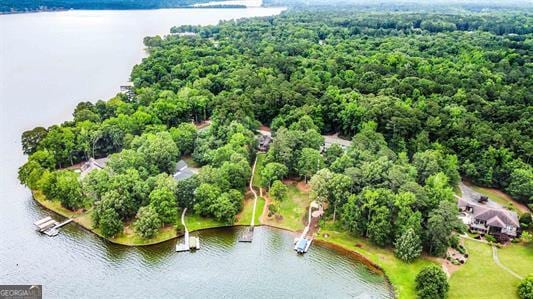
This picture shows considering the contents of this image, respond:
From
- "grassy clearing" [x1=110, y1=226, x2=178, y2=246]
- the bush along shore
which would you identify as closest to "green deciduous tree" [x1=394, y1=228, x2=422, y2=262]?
the bush along shore

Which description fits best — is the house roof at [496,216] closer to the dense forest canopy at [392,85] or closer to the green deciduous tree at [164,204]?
the dense forest canopy at [392,85]

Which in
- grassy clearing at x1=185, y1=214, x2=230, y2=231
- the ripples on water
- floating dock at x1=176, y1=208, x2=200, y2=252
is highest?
grassy clearing at x1=185, y1=214, x2=230, y2=231

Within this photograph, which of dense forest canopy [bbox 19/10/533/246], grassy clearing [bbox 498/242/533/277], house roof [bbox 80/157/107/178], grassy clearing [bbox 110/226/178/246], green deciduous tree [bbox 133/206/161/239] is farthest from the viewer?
house roof [bbox 80/157/107/178]

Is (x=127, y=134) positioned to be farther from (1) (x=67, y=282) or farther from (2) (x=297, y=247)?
(2) (x=297, y=247)

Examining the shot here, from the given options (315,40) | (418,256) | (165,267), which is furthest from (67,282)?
(315,40)

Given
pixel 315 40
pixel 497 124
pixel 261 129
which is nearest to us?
pixel 497 124

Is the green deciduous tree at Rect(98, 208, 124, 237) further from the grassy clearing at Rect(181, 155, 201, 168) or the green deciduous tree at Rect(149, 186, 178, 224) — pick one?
the grassy clearing at Rect(181, 155, 201, 168)
